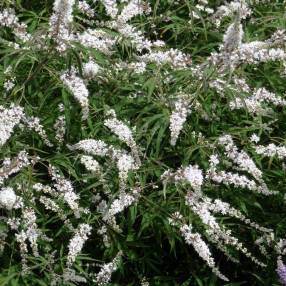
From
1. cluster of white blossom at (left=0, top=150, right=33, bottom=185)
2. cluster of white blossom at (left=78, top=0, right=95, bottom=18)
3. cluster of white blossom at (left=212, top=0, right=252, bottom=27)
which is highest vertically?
cluster of white blossom at (left=212, top=0, right=252, bottom=27)

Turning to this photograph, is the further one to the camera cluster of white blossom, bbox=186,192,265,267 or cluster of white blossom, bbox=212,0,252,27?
cluster of white blossom, bbox=212,0,252,27

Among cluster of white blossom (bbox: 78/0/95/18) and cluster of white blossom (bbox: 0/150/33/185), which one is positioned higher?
cluster of white blossom (bbox: 78/0/95/18)

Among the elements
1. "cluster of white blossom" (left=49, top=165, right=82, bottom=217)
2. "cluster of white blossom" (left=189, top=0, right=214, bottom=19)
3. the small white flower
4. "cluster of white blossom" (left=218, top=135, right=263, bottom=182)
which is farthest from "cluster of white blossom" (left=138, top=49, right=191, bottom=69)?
the small white flower

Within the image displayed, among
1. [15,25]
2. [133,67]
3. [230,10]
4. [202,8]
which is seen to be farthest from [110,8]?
[230,10]

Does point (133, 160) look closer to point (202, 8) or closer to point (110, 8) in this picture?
point (110, 8)

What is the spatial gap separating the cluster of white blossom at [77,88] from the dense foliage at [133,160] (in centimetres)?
1

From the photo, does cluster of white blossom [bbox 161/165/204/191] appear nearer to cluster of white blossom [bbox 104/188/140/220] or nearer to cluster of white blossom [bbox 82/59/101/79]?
cluster of white blossom [bbox 104/188/140/220]

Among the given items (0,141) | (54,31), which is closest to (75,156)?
(0,141)

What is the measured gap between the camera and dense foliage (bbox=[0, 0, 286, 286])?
479cm

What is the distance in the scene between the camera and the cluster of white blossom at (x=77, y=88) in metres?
A: 4.75

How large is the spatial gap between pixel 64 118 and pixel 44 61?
0.50 m

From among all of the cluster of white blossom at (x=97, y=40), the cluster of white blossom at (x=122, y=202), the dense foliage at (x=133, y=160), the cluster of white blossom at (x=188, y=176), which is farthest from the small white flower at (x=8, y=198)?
the cluster of white blossom at (x=97, y=40)

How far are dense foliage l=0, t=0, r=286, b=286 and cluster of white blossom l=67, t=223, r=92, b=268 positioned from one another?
14 millimetres

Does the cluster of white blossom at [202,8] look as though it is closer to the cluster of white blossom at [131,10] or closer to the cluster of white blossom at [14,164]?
the cluster of white blossom at [131,10]
